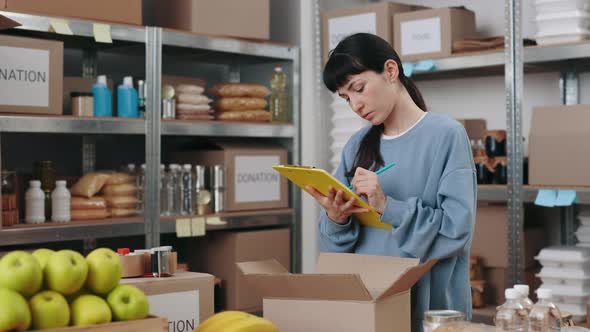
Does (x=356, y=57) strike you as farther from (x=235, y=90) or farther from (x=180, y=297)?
(x=235, y=90)

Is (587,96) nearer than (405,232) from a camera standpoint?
No

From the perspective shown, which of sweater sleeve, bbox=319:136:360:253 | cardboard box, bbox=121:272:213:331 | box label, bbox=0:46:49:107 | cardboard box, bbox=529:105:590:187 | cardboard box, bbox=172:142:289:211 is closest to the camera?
cardboard box, bbox=121:272:213:331

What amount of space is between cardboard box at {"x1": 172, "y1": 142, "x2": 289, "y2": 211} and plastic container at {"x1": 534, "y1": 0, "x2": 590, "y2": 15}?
1503 mm

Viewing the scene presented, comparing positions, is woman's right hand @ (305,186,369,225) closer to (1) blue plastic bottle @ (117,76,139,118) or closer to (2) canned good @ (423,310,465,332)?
(2) canned good @ (423,310,465,332)

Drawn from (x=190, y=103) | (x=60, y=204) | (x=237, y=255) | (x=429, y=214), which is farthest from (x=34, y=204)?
(x=429, y=214)

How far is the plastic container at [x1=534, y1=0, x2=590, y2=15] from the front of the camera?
3.34 meters

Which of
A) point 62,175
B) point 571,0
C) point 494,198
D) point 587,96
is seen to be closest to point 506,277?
point 494,198

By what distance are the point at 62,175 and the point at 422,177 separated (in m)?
2.36

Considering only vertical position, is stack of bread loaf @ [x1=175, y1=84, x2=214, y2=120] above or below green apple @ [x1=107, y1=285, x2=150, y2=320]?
above

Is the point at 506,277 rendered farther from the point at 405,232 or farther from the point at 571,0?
the point at 405,232

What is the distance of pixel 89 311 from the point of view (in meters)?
1.33

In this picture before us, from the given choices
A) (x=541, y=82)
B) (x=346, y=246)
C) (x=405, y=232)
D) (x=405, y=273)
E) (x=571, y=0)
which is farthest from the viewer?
(x=541, y=82)

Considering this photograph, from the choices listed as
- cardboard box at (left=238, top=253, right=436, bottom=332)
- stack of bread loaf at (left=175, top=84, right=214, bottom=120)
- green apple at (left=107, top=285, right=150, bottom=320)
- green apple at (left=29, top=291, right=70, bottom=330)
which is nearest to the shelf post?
stack of bread loaf at (left=175, top=84, right=214, bottom=120)

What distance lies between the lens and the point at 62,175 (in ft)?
13.1
